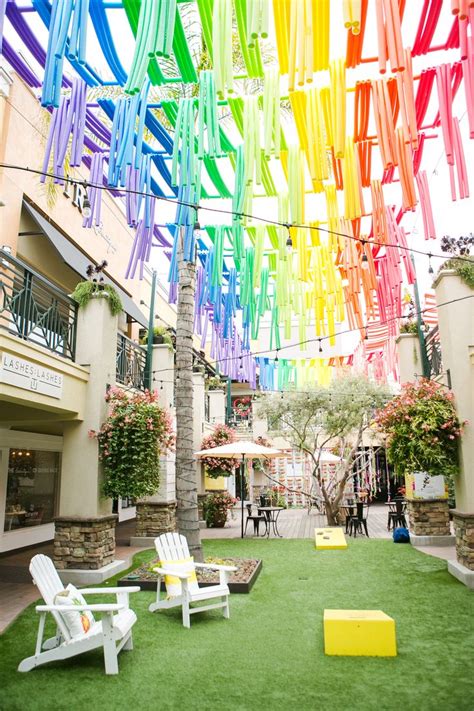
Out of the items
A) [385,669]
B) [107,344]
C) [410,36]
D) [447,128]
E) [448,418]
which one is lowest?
[385,669]

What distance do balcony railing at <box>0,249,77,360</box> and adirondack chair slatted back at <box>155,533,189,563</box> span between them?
10.3ft

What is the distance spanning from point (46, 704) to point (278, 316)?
9250 mm

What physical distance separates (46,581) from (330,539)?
802cm

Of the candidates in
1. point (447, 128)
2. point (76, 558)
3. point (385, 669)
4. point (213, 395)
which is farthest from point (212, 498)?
point (447, 128)

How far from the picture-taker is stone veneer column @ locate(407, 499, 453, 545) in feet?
38.4

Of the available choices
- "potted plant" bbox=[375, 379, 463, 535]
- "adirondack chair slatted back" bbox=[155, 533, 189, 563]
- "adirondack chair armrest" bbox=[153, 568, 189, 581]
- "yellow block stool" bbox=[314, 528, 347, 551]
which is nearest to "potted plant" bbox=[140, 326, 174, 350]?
"yellow block stool" bbox=[314, 528, 347, 551]

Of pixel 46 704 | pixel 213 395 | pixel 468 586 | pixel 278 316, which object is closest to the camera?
pixel 46 704

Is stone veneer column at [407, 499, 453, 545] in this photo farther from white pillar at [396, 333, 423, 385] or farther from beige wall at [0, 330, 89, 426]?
beige wall at [0, 330, 89, 426]

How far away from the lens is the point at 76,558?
28.1 feet

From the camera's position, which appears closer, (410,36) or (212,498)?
(410,36)

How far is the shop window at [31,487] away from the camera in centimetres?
1185

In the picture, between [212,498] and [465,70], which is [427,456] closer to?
[465,70]

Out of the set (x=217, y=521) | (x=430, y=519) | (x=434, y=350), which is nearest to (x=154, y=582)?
(x=430, y=519)

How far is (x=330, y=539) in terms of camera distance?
11.9m
